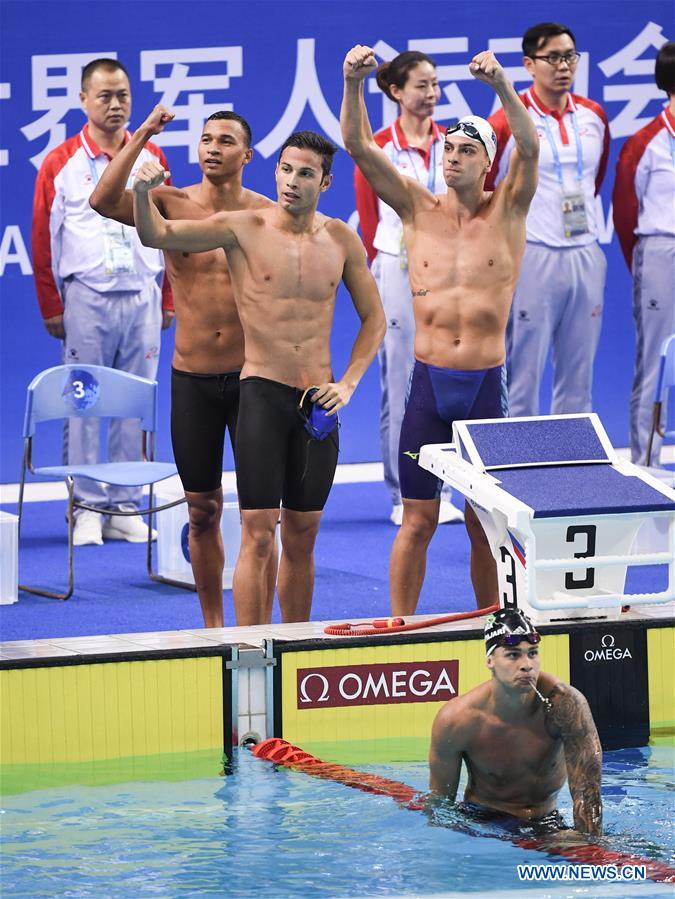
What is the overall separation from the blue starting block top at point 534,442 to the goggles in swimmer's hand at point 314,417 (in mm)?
466

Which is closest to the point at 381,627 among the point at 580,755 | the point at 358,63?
the point at 580,755

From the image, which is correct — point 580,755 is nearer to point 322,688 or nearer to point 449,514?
point 322,688

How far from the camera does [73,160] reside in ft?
27.8

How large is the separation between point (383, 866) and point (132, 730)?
111 cm

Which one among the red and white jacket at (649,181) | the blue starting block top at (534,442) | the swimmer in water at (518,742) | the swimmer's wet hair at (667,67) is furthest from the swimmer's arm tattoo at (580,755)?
the swimmer's wet hair at (667,67)

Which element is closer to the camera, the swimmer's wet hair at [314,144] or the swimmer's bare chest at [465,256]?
the swimmer's wet hair at [314,144]

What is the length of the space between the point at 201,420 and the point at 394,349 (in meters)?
2.83

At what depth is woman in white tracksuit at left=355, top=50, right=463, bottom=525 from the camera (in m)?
8.59

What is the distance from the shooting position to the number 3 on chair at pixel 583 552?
553 centimetres

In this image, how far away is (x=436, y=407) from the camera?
6.23m

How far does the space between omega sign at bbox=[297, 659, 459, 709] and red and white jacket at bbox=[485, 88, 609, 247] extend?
362 centimetres

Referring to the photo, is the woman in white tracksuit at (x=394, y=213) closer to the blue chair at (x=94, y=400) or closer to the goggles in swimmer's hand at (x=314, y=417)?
the blue chair at (x=94, y=400)

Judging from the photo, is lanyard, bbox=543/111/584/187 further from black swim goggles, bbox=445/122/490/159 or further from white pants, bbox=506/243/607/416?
black swim goggles, bbox=445/122/490/159

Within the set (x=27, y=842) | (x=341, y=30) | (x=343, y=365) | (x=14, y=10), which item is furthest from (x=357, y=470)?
(x=27, y=842)
